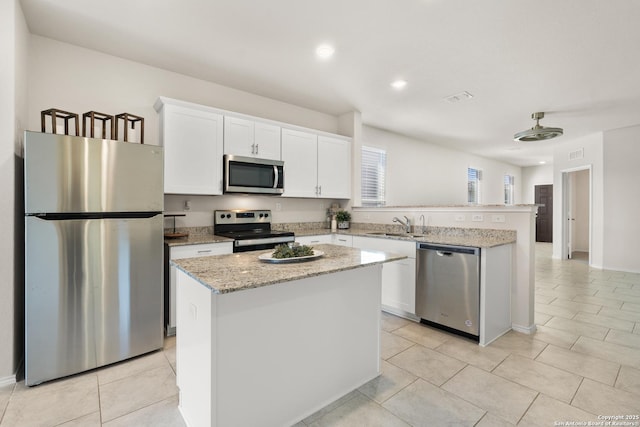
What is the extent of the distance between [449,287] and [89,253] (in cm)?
304

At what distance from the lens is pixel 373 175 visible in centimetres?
561

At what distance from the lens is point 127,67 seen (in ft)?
10.1

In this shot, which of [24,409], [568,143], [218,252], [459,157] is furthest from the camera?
[459,157]

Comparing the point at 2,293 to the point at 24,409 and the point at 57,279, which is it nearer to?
the point at 57,279

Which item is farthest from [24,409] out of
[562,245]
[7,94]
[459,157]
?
[562,245]

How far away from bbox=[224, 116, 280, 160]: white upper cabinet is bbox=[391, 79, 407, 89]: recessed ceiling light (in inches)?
60.5

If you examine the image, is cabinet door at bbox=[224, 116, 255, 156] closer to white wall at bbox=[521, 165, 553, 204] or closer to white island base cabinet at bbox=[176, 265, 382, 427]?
white island base cabinet at bbox=[176, 265, 382, 427]

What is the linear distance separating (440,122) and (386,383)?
4485 millimetres

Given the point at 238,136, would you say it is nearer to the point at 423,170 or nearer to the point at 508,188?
the point at 423,170

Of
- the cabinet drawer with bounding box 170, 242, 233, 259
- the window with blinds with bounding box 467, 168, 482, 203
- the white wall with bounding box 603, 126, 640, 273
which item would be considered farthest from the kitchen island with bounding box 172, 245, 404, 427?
the window with blinds with bounding box 467, 168, 482, 203

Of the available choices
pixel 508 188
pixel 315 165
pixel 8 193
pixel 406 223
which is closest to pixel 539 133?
pixel 406 223

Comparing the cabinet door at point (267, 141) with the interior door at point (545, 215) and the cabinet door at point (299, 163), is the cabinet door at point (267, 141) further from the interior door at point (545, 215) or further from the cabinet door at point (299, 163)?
the interior door at point (545, 215)

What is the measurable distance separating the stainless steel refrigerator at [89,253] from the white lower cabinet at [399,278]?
90.6 inches

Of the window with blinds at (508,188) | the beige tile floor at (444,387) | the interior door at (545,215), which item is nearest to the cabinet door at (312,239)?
the beige tile floor at (444,387)
